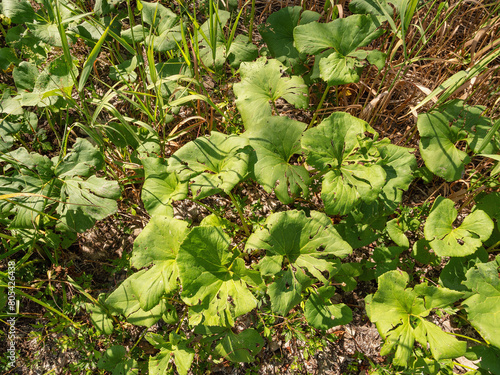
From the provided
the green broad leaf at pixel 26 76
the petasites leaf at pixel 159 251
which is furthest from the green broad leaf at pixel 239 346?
the green broad leaf at pixel 26 76

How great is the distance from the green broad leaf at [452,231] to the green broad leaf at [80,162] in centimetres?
218

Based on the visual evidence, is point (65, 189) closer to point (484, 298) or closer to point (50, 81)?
point (50, 81)

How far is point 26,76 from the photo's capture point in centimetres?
246

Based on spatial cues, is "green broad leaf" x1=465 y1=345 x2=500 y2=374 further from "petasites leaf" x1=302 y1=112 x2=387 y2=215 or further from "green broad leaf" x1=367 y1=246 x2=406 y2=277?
"petasites leaf" x1=302 y1=112 x2=387 y2=215

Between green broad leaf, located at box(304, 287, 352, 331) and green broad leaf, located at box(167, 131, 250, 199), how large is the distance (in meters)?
0.90

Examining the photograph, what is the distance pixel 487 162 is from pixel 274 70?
174 cm

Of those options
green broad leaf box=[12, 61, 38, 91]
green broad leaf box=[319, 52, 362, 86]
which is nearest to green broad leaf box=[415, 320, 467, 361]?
green broad leaf box=[319, 52, 362, 86]

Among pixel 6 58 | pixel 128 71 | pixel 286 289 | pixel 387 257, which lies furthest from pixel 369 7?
pixel 6 58

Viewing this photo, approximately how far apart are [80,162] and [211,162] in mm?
869

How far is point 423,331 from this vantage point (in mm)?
1912

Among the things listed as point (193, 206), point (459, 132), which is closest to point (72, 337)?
point (193, 206)

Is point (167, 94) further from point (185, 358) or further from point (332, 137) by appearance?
point (185, 358)

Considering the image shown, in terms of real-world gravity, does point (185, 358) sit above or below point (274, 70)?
below

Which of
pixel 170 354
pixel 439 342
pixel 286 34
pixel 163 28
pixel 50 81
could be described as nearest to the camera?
pixel 439 342
